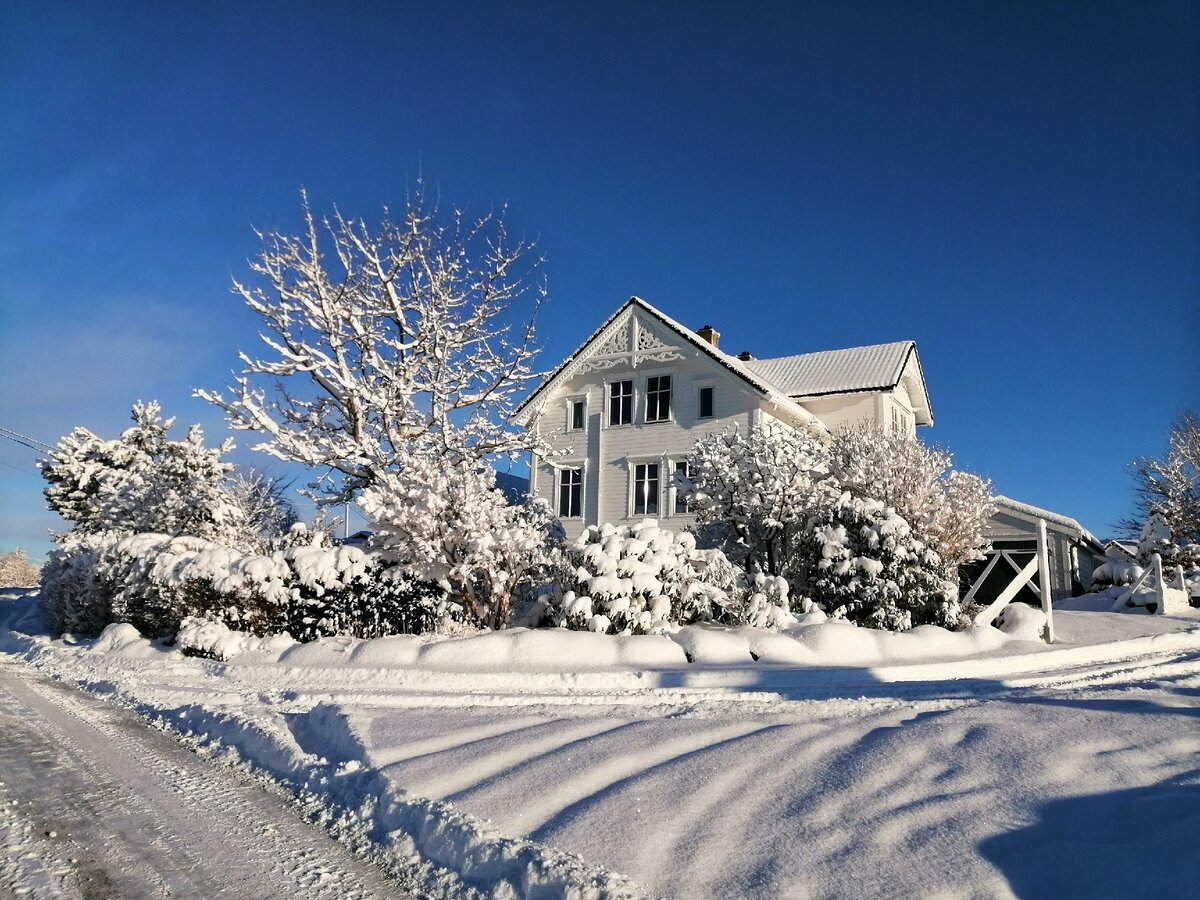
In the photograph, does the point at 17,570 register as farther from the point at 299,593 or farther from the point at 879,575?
the point at 879,575

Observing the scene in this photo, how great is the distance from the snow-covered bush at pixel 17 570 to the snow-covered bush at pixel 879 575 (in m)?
47.6

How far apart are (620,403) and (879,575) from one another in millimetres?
13556

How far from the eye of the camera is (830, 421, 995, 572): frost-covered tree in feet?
50.9

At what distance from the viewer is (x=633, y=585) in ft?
41.1

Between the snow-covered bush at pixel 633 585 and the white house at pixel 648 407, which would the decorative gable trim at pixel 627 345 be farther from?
the snow-covered bush at pixel 633 585

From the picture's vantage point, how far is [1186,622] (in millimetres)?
17328

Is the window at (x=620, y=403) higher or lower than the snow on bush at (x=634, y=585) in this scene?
higher

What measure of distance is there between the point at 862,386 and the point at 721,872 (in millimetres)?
24933

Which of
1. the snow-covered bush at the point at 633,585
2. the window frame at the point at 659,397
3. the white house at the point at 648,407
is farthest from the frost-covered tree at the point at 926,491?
the window frame at the point at 659,397

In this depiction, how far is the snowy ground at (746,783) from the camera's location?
3555mm

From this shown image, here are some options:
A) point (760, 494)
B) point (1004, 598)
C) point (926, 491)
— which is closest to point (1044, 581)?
point (1004, 598)

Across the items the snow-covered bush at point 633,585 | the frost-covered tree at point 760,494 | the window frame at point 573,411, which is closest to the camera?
the snow-covered bush at point 633,585

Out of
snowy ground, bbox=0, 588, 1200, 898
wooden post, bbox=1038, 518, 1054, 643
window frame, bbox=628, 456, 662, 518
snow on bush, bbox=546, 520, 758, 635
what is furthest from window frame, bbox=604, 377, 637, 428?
snowy ground, bbox=0, 588, 1200, 898

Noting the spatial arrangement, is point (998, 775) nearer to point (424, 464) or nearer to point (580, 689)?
point (580, 689)
